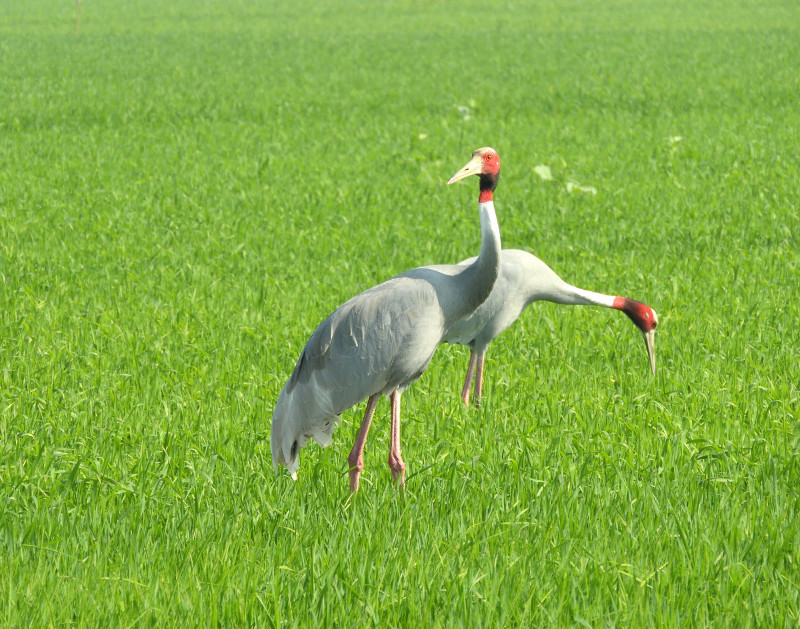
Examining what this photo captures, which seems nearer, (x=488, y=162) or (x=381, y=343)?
(x=381, y=343)

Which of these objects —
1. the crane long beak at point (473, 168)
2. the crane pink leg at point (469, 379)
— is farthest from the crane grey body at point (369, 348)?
the crane pink leg at point (469, 379)

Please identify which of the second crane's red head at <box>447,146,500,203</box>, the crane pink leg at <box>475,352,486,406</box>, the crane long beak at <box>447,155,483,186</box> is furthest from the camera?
the crane pink leg at <box>475,352,486,406</box>

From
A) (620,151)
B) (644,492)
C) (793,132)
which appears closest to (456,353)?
(644,492)

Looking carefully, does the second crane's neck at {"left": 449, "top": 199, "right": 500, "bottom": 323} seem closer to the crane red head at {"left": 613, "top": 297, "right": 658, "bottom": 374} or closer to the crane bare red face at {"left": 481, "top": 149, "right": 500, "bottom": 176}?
the crane bare red face at {"left": 481, "top": 149, "right": 500, "bottom": 176}

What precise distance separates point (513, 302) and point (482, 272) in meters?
1.24

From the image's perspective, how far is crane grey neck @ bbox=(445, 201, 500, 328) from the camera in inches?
173

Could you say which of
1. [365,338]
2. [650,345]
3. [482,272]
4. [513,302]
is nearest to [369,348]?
[365,338]

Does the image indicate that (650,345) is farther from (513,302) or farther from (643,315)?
(513,302)

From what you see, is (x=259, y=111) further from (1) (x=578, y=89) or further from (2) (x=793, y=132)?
(2) (x=793, y=132)

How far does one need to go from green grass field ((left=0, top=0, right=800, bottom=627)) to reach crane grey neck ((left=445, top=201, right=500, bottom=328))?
0.78 m

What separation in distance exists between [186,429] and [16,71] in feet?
77.2

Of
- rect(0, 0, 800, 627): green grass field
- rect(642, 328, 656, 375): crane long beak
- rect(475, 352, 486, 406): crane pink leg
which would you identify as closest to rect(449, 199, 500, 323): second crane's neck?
rect(0, 0, 800, 627): green grass field

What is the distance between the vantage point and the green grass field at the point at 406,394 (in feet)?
11.3

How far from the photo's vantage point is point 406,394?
5891mm
